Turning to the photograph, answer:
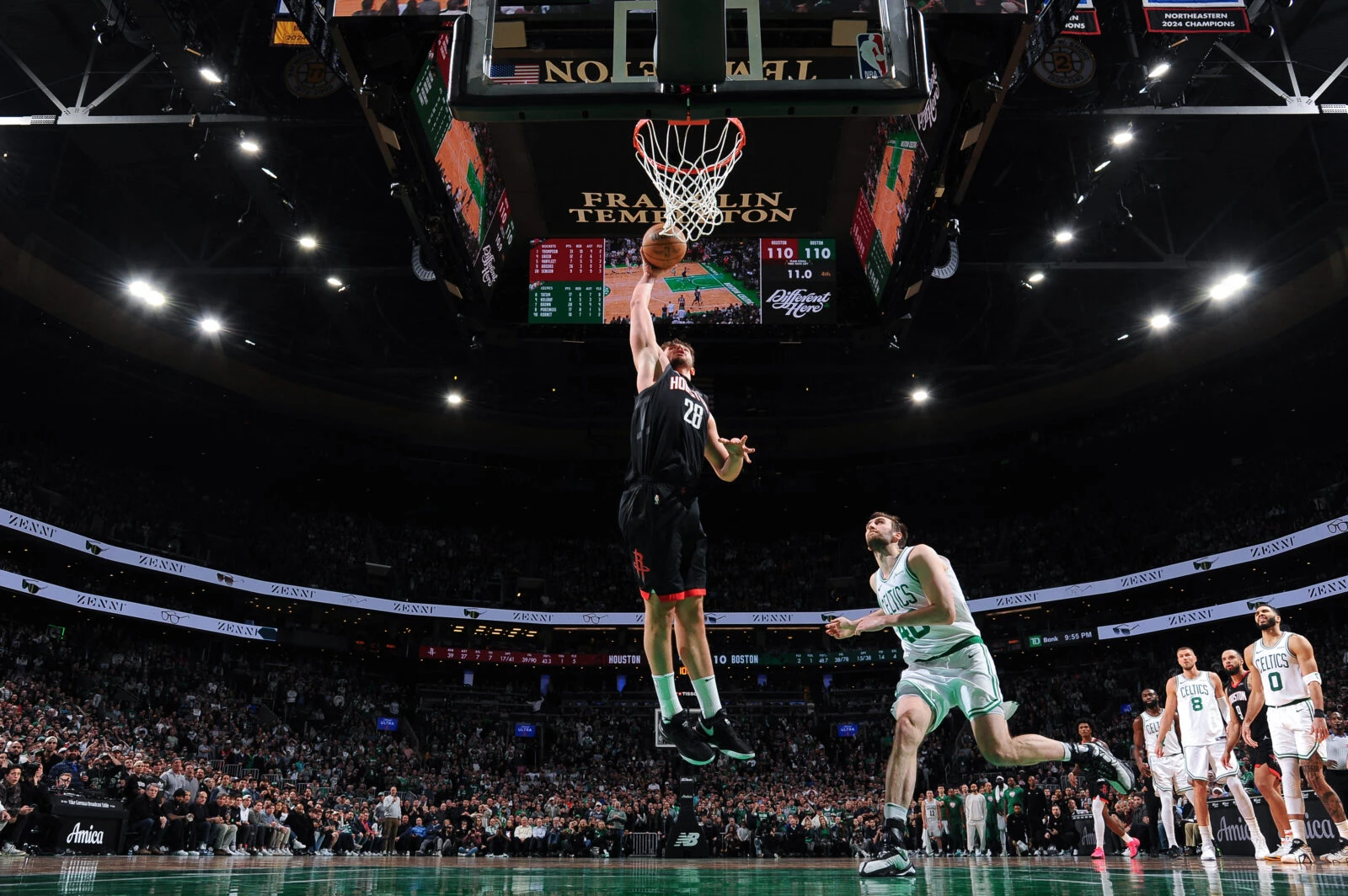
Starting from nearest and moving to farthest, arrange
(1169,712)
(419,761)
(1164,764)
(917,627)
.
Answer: (917,627), (1169,712), (1164,764), (419,761)

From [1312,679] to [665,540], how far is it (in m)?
7.23

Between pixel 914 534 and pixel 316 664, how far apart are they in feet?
73.7

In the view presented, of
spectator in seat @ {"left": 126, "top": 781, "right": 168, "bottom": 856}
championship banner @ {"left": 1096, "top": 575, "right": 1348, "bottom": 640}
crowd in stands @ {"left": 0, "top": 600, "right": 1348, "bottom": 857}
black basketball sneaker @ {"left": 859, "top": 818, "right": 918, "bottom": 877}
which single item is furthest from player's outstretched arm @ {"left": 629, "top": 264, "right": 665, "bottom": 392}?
championship banner @ {"left": 1096, "top": 575, "right": 1348, "bottom": 640}

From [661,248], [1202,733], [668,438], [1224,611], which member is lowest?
[1202,733]

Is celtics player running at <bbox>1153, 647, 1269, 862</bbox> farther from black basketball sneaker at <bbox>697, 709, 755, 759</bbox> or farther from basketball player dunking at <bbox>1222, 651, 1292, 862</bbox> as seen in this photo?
black basketball sneaker at <bbox>697, 709, 755, 759</bbox>

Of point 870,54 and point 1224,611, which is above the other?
point 870,54

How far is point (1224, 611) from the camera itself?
27406mm

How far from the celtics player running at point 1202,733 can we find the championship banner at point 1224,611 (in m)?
16.7

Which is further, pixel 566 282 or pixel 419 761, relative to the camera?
pixel 419 761

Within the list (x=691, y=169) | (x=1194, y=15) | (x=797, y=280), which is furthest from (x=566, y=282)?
(x=1194, y=15)

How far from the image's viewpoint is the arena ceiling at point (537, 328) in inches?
540

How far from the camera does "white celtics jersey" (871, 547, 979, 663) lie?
20.6 feet

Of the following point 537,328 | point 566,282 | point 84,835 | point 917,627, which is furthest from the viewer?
point 84,835

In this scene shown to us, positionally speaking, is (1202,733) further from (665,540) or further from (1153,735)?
(665,540)
